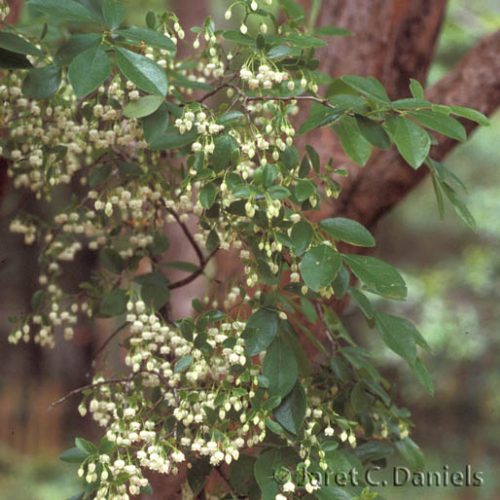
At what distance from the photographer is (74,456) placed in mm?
1122

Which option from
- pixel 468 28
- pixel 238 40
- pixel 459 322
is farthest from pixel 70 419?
pixel 238 40

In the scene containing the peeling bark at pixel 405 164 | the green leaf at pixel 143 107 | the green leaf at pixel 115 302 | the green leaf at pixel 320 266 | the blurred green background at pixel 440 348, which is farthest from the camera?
the blurred green background at pixel 440 348

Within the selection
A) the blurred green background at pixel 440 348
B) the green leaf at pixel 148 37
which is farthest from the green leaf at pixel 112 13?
the blurred green background at pixel 440 348

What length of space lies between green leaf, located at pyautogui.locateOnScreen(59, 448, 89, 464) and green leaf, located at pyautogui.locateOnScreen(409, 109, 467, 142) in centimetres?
59

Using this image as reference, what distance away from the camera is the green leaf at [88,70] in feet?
3.30

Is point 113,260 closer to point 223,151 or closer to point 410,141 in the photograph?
point 223,151

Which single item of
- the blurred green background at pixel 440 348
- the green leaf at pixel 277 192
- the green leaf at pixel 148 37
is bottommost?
the blurred green background at pixel 440 348

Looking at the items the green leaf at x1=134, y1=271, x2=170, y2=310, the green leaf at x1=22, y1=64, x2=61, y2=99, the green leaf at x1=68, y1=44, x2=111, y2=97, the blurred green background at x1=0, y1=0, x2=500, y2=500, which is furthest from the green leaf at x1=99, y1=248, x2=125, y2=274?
the blurred green background at x1=0, y1=0, x2=500, y2=500

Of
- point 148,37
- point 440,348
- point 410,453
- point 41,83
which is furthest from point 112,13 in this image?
point 440,348

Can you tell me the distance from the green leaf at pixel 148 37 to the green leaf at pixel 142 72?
0.07 feet

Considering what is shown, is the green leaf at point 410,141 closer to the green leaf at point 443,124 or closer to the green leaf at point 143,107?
the green leaf at point 443,124

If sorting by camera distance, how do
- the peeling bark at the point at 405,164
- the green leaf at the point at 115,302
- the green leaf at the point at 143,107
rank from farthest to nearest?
the peeling bark at the point at 405,164, the green leaf at the point at 115,302, the green leaf at the point at 143,107

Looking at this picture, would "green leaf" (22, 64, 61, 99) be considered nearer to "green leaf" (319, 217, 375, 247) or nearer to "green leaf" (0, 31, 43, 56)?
"green leaf" (0, 31, 43, 56)

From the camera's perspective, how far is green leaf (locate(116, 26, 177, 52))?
1.05 metres
